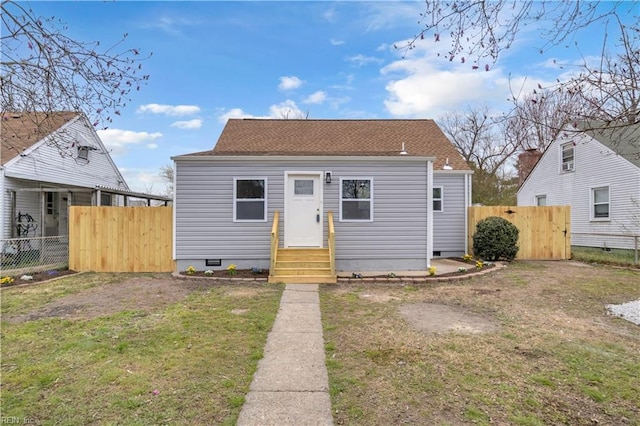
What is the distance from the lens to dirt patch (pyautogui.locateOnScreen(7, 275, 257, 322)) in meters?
5.66

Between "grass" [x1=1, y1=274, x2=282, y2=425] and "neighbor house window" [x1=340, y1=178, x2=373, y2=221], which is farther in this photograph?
"neighbor house window" [x1=340, y1=178, x2=373, y2=221]

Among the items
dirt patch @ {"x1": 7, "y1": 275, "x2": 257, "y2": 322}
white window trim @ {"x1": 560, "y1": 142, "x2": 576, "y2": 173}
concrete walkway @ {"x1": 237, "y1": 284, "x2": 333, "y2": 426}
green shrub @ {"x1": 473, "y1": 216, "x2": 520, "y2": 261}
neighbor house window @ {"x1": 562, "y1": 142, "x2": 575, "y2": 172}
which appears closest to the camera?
concrete walkway @ {"x1": 237, "y1": 284, "x2": 333, "y2": 426}

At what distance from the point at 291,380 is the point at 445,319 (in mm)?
3010

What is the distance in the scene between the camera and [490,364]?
3.71m

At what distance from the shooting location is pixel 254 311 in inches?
227

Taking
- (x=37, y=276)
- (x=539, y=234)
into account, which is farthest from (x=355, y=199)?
(x=37, y=276)

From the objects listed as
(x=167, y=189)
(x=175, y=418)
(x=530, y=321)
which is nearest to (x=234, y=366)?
(x=175, y=418)

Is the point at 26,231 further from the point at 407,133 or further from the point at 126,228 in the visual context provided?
the point at 407,133

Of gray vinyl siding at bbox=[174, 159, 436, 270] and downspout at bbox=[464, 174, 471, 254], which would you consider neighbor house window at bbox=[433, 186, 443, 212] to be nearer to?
downspout at bbox=[464, 174, 471, 254]

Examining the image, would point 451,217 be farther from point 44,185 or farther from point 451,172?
point 44,185

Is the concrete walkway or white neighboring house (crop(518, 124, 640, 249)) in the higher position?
white neighboring house (crop(518, 124, 640, 249))

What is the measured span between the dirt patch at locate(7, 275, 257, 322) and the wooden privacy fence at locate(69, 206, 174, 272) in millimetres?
1127

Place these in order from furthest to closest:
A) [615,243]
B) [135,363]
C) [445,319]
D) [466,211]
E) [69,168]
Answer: [69,168]
[615,243]
[466,211]
[445,319]
[135,363]

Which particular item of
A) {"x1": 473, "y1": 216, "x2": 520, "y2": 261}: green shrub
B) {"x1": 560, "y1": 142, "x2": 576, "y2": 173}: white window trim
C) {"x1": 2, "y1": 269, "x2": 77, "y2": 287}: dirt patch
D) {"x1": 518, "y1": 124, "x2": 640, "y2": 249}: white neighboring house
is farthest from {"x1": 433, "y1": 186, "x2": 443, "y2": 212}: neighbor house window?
{"x1": 2, "y1": 269, "x2": 77, "y2": 287}: dirt patch
